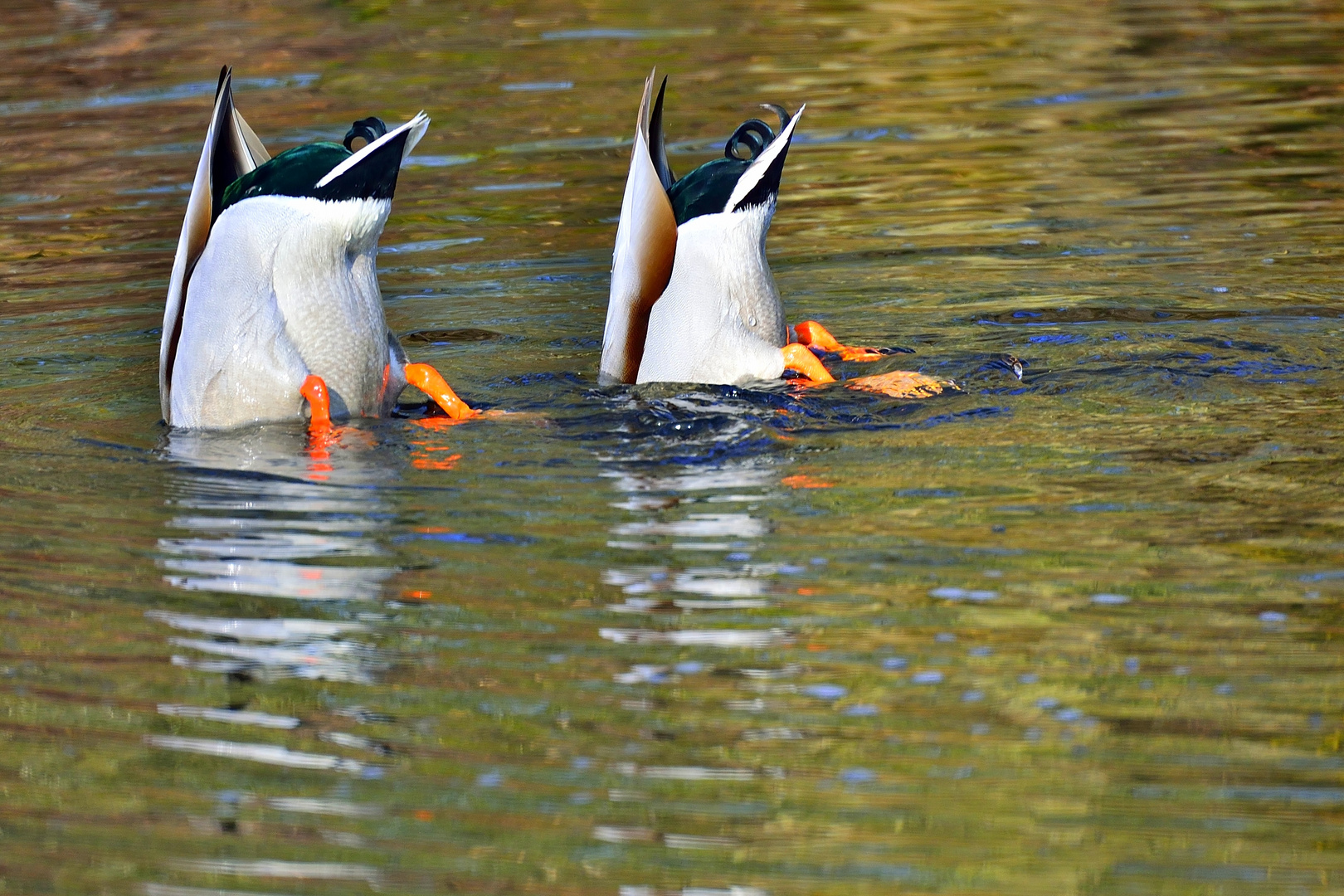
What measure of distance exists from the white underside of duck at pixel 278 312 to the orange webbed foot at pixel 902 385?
1.68 m

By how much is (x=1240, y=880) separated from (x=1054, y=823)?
1.13 feet

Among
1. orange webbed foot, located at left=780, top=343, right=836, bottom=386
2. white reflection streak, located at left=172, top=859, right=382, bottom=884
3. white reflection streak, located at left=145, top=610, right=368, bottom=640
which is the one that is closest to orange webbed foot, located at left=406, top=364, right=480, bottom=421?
orange webbed foot, located at left=780, top=343, right=836, bottom=386

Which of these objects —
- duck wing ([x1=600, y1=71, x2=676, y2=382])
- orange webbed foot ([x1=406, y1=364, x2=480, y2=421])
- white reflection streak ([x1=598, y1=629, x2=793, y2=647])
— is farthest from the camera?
orange webbed foot ([x1=406, y1=364, x2=480, y2=421])

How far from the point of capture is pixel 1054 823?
3.21 metres

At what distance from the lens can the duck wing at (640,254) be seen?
5.94m

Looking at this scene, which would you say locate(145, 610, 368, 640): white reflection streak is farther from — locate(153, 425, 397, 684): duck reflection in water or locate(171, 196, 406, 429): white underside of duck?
locate(171, 196, 406, 429): white underside of duck

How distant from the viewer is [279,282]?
564cm

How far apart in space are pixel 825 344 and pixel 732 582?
233 cm

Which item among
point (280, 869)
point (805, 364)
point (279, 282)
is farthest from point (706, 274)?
point (280, 869)

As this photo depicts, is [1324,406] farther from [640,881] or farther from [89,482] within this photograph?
[89,482]

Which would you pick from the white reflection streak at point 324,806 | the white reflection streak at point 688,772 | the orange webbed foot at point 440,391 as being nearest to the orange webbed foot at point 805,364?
the orange webbed foot at point 440,391

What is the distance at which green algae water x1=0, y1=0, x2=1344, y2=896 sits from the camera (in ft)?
10.7

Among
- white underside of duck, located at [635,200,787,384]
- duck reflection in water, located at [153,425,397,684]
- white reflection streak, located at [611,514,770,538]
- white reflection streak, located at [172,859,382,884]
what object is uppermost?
white underside of duck, located at [635,200,787,384]

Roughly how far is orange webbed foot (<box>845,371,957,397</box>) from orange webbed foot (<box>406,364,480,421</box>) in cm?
134
